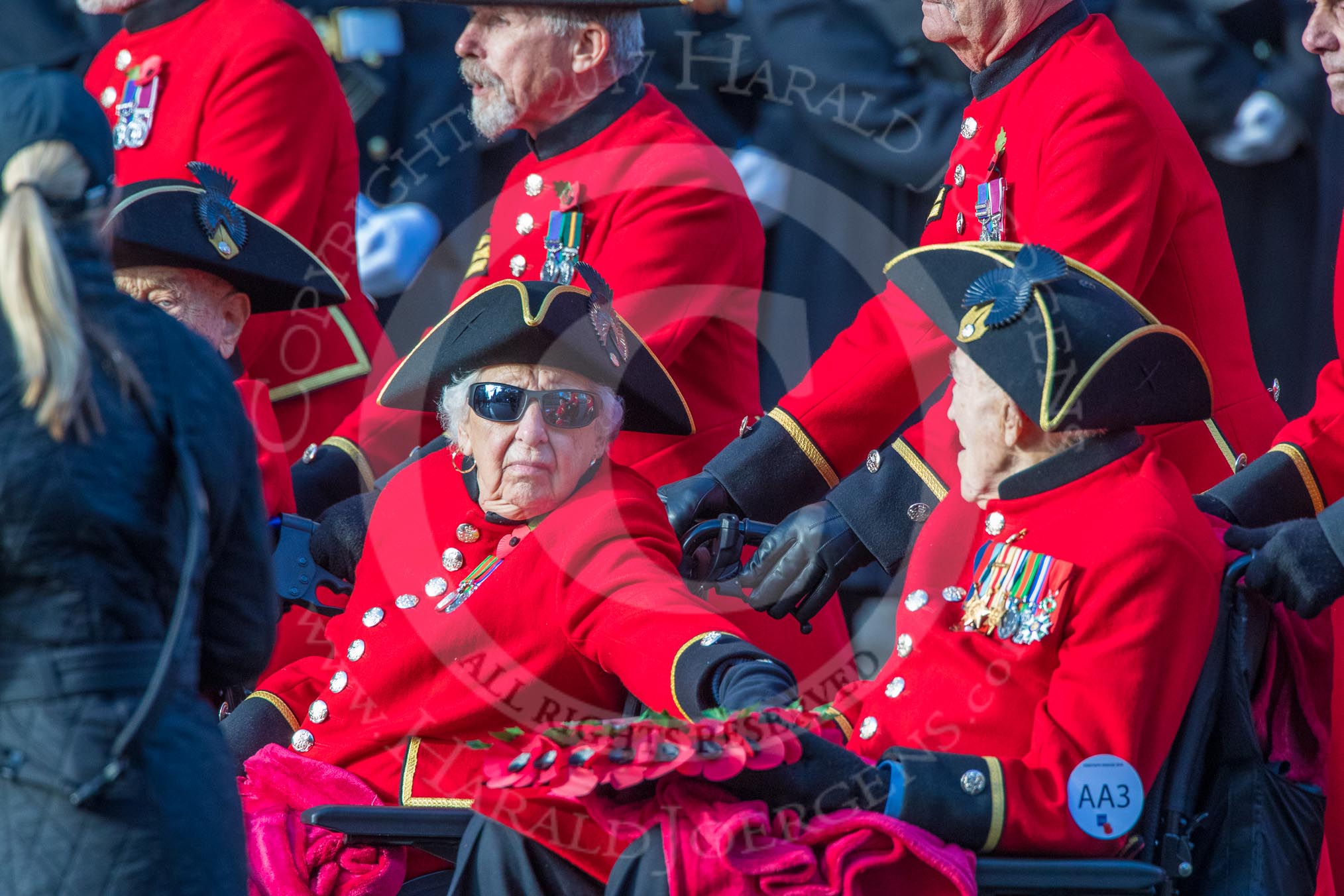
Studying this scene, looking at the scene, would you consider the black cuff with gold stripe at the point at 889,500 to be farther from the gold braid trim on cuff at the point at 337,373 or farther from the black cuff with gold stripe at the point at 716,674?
the gold braid trim on cuff at the point at 337,373

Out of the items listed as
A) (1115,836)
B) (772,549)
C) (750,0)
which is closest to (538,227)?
(772,549)

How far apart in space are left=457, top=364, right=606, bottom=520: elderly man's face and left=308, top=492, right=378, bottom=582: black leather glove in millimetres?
501

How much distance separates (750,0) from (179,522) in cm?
393

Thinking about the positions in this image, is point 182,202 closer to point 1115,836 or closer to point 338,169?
point 338,169

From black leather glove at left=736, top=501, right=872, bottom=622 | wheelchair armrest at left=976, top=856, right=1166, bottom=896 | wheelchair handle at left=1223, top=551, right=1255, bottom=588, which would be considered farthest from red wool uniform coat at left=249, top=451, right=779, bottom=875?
wheelchair handle at left=1223, top=551, right=1255, bottom=588

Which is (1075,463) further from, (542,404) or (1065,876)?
(542,404)

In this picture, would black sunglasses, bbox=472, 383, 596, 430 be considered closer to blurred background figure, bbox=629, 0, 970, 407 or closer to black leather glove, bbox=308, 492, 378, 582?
black leather glove, bbox=308, 492, 378, 582

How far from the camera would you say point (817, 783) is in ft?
9.12

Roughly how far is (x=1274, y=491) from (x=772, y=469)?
1000mm

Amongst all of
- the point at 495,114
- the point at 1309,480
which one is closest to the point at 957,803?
the point at 1309,480

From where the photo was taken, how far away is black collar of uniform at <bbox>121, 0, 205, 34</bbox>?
5113 mm

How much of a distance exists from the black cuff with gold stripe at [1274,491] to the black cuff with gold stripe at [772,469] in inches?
33.4

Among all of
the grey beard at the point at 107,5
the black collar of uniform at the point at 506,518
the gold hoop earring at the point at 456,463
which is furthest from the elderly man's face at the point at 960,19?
the grey beard at the point at 107,5

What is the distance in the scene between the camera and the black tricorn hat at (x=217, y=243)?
4.20 meters
